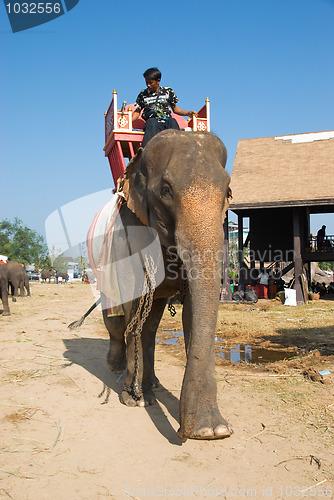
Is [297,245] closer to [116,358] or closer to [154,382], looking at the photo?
[116,358]

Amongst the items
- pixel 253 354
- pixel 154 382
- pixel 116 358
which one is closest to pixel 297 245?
pixel 253 354

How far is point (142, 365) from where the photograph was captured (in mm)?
4594

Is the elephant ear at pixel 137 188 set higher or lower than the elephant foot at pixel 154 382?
higher

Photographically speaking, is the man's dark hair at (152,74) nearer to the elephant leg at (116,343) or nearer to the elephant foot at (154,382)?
the elephant leg at (116,343)

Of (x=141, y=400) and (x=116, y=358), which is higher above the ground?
(x=116, y=358)

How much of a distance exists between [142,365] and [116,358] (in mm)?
1433

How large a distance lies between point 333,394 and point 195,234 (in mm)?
2997

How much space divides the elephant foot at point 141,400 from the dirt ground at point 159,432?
0.26ft

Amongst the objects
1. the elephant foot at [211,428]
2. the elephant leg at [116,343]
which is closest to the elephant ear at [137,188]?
the elephant foot at [211,428]

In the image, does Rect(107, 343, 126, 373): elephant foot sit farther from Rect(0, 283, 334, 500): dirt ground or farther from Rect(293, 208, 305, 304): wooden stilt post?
Rect(293, 208, 305, 304): wooden stilt post

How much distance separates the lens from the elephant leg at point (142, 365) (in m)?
4.58

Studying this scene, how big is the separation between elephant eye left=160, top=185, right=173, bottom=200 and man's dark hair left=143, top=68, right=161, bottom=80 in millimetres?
2179

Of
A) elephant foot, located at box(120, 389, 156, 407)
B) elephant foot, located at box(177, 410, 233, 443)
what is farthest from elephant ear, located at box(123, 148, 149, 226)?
elephant foot, located at box(120, 389, 156, 407)

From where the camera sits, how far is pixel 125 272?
4.55 meters
